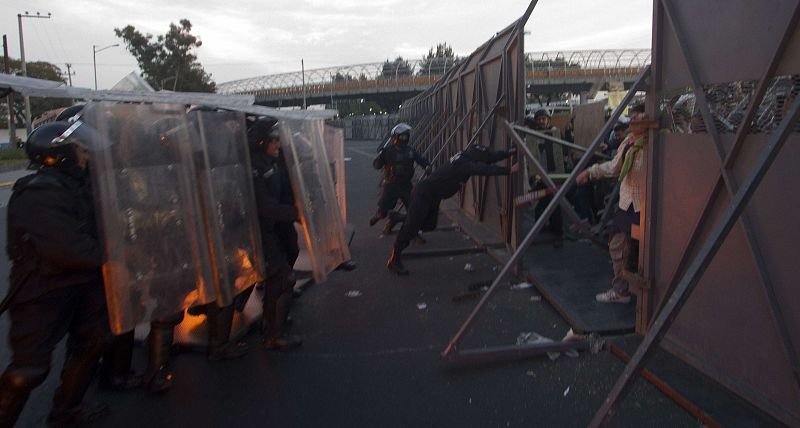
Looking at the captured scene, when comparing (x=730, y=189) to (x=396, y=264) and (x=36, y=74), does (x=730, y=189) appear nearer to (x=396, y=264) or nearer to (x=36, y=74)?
(x=396, y=264)

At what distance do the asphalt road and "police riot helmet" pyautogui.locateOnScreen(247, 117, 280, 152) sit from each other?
1.63 m

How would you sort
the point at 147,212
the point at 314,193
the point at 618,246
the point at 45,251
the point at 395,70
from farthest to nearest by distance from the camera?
the point at 395,70 < the point at 618,246 < the point at 314,193 < the point at 147,212 < the point at 45,251

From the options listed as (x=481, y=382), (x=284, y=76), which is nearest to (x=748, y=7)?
(x=481, y=382)

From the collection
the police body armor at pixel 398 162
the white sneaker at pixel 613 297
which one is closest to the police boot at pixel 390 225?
the police body armor at pixel 398 162

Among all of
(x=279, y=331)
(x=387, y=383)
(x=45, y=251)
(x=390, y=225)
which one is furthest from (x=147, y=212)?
(x=390, y=225)

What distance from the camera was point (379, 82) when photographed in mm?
60531

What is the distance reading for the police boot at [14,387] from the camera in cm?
294

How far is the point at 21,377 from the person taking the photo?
116 inches

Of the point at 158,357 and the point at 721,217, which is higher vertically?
the point at 721,217

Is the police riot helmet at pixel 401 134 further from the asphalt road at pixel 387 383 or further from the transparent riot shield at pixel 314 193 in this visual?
the asphalt road at pixel 387 383

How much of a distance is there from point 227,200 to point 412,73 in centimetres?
5610

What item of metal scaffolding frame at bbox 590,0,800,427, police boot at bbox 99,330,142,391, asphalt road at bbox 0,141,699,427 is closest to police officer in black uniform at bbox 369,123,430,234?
asphalt road at bbox 0,141,699,427

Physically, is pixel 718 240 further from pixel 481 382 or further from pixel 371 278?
pixel 371 278

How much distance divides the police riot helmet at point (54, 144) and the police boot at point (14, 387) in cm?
112
